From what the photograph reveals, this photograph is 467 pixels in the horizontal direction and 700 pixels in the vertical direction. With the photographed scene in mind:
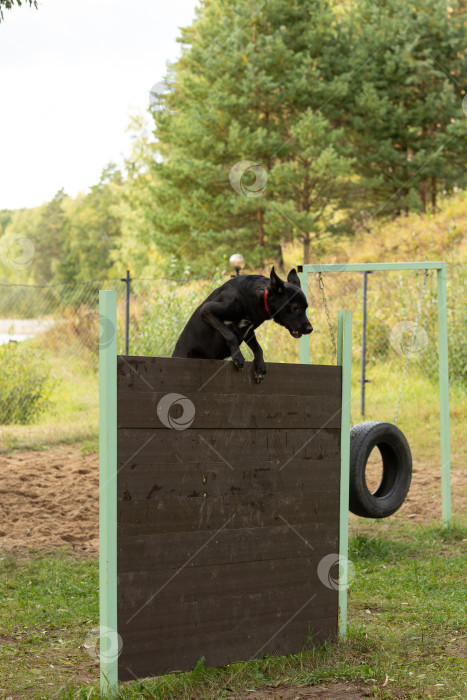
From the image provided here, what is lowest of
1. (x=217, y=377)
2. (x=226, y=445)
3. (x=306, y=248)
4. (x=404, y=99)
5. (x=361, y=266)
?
(x=226, y=445)

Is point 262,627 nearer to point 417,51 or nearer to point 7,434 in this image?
point 7,434

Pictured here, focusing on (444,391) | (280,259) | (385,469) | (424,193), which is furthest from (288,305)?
(424,193)

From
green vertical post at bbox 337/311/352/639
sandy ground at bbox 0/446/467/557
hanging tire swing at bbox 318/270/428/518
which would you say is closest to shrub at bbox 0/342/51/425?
sandy ground at bbox 0/446/467/557

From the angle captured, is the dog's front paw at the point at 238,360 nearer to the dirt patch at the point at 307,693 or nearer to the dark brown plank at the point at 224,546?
the dark brown plank at the point at 224,546

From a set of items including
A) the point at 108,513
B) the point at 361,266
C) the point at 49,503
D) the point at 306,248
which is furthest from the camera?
the point at 306,248

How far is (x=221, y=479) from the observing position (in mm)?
4062

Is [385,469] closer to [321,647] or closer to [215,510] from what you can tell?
[321,647]

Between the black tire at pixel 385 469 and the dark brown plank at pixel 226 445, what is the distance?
1.66m

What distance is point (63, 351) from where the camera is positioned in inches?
725

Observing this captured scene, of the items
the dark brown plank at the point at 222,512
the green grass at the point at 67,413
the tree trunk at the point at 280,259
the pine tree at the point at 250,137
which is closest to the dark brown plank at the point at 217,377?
the dark brown plank at the point at 222,512

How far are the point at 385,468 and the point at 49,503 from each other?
3.46 m

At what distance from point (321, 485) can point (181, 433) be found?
1.07 meters

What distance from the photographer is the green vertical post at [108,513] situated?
357 centimetres

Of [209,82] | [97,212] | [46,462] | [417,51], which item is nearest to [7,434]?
[46,462]
